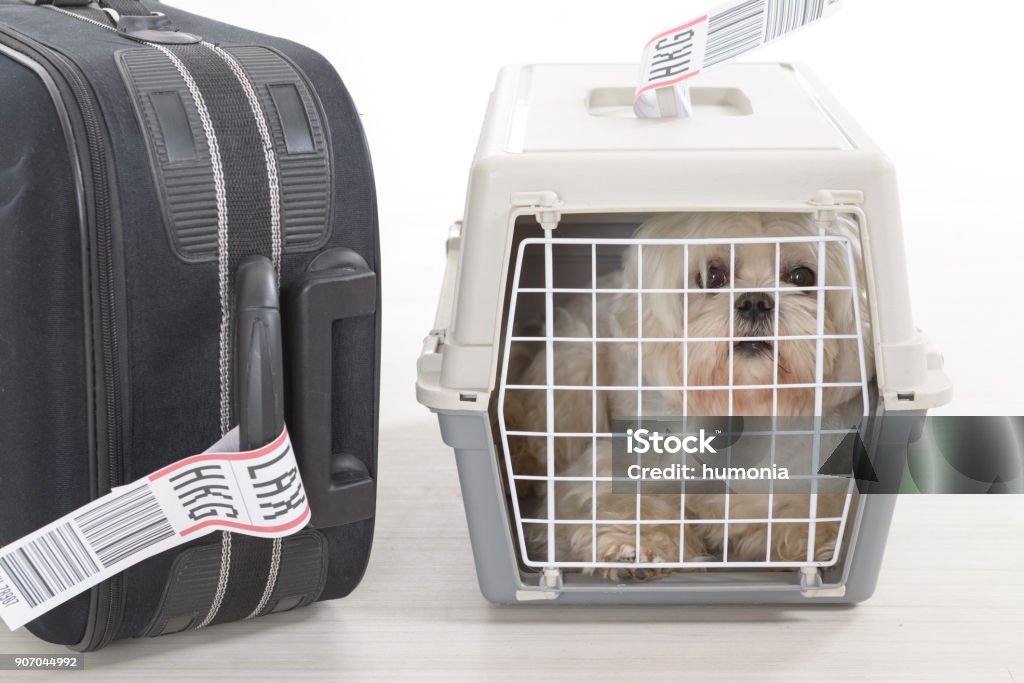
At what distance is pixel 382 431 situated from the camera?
1714mm

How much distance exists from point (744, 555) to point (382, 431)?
603 mm

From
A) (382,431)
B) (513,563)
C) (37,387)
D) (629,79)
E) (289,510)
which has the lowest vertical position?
(382,431)

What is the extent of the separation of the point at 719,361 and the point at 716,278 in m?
0.10

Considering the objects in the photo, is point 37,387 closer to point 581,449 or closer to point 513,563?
point 513,563

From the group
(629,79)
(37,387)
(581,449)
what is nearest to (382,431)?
(581,449)

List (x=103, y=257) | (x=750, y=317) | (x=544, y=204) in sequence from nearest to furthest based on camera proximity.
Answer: (x=103, y=257)
(x=544, y=204)
(x=750, y=317)

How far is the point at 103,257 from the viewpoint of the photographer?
101 centimetres

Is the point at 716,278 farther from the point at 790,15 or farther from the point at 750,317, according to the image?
the point at 790,15

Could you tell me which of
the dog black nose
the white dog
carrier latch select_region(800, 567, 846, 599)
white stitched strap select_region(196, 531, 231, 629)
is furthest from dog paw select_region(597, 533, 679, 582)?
white stitched strap select_region(196, 531, 231, 629)

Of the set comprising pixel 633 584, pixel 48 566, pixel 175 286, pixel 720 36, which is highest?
pixel 720 36

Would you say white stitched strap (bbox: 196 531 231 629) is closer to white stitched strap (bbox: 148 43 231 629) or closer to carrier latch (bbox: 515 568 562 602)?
white stitched strap (bbox: 148 43 231 629)

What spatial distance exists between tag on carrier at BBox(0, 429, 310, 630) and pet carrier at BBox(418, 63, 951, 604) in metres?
0.18

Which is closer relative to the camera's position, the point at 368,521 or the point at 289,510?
the point at 289,510

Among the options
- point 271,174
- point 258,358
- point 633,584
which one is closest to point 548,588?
point 633,584
